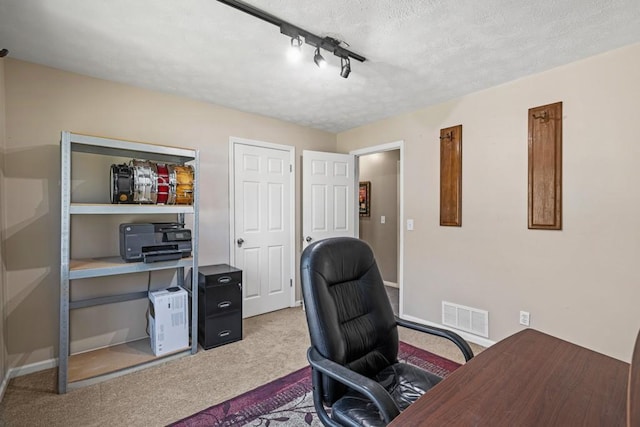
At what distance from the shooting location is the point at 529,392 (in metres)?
0.97

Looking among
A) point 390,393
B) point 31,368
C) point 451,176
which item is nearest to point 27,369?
point 31,368

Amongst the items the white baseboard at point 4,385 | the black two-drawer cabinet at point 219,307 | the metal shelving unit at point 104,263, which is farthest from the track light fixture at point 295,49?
the white baseboard at point 4,385

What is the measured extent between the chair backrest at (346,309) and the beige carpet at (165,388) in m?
1.18

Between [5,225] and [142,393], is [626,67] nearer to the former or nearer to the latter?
[142,393]

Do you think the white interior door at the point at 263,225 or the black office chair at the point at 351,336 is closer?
the black office chair at the point at 351,336

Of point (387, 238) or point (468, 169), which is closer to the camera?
point (468, 169)

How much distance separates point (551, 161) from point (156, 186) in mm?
3327

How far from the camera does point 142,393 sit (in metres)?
2.14

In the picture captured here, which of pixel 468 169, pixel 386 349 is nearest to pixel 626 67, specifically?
pixel 468 169

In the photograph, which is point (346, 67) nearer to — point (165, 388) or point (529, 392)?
point (529, 392)

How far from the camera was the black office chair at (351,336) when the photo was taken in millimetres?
1248

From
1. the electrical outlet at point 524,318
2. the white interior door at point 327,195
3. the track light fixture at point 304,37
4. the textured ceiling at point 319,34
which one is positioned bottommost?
the electrical outlet at point 524,318

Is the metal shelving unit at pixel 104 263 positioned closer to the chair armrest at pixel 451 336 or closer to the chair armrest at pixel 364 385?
the chair armrest at pixel 364 385

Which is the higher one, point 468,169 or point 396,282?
point 468,169
